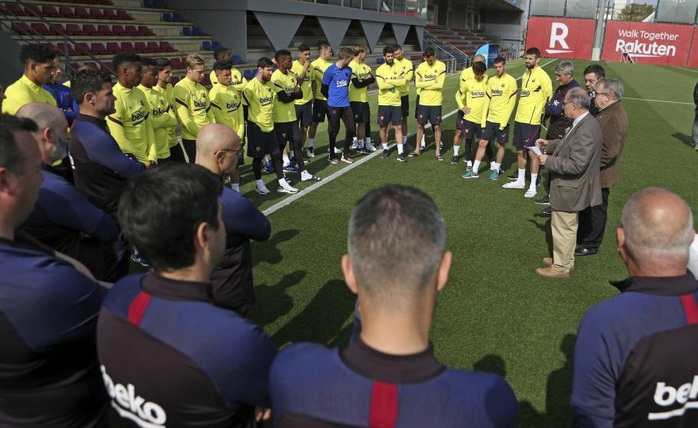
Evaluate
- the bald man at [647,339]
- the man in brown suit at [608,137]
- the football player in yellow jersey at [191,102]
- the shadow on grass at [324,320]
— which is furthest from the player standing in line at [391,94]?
the bald man at [647,339]

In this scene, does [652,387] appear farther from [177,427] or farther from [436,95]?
[436,95]

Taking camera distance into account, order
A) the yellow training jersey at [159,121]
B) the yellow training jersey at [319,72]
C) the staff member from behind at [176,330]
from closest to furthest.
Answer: the staff member from behind at [176,330] → the yellow training jersey at [159,121] → the yellow training jersey at [319,72]

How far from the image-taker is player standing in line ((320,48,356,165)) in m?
9.76

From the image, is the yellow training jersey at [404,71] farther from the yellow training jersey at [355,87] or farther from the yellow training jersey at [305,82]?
the yellow training jersey at [305,82]

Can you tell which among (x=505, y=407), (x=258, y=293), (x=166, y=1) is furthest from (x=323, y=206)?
(x=166, y=1)

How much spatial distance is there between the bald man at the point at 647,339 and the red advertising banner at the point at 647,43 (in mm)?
54570

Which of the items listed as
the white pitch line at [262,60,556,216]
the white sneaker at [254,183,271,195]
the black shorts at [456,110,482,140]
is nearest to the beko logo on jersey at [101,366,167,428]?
the white pitch line at [262,60,556,216]

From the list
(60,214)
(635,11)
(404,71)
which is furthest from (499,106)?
(635,11)

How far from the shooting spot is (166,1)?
776 inches

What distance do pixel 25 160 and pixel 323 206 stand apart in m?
5.73

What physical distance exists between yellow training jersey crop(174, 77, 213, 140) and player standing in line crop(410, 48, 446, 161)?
4.57 metres

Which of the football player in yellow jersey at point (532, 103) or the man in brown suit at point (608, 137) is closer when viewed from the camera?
the man in brown suit at point (608, 137)

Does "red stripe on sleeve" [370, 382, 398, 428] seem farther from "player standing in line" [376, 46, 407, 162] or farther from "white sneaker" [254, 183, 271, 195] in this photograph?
"player standing in line" [376, 46, 407, 162]

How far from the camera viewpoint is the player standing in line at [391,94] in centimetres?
1014
